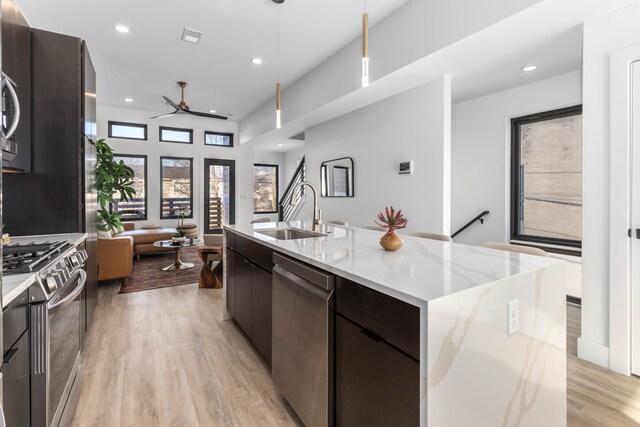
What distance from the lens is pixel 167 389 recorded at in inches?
80.5

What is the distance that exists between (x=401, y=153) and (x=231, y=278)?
253cm

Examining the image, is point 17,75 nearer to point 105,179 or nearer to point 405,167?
point 105,179

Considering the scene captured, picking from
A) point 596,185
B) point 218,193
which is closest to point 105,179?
point 218,193

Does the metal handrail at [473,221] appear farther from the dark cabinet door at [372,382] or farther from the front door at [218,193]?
the front door at [218,193]

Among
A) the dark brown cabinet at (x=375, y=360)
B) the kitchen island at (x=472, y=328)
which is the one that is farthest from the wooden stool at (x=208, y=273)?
the dark brown cabinet at (x=375, y=360)

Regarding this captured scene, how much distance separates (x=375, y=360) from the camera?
118cm

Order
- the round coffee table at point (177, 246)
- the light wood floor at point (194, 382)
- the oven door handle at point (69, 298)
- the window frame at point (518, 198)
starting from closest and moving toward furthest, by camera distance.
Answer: the oven door handle at point (69, 298) < the light wood floor at point (194, 382) < the window frame at point (518, 198) < the round coffee table at point (177, 246)

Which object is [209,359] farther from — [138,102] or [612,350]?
[138,102]

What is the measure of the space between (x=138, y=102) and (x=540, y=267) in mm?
7546

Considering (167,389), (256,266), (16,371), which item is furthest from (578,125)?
(16,371)

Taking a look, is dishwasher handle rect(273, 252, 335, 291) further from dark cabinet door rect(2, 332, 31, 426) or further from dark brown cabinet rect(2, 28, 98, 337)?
dark brown cabinet rect(2, 28, 98, 337)

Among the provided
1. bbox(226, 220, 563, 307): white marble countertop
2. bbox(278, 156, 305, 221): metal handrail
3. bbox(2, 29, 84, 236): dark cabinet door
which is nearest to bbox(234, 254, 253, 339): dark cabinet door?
bbox(226, 220, 563, 307): white marble countertop

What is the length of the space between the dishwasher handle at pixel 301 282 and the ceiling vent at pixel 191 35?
328 cm

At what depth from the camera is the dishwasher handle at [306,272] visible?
4.62 ft
